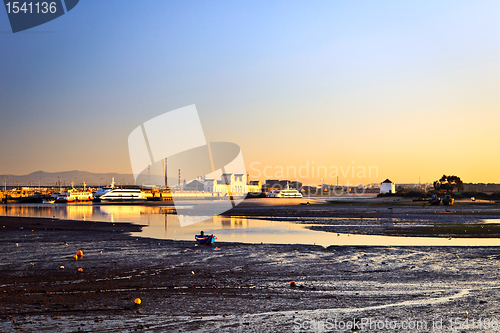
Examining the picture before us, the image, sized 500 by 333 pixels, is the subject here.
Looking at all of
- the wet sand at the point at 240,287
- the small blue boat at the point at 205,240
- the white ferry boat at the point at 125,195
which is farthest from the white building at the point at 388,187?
the small blue boat at the point at 205,240

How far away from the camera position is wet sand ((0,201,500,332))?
10711 millimetres

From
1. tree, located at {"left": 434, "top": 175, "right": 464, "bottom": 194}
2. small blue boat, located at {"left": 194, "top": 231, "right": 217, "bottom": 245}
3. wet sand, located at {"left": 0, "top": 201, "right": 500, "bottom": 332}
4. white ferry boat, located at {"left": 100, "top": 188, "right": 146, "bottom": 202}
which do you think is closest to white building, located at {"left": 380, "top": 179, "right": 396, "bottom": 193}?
tree, located at {"left": 434, "top": 175, "right": 464, "bottom": 194}

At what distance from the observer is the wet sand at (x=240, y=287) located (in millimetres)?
10711

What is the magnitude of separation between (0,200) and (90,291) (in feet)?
507

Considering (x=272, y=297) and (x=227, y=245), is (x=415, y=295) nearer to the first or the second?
(x=272, y=297)

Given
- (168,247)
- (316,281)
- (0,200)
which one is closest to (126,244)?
(168,247)

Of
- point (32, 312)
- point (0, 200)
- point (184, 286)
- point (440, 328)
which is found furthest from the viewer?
point (0, 200)

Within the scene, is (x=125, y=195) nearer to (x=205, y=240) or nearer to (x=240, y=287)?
(x=205, y=240)

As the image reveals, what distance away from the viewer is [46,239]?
29.4 meters

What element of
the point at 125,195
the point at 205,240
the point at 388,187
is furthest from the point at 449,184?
the point at 205,240

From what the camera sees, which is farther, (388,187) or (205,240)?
(388,187)

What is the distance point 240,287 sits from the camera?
14.6m

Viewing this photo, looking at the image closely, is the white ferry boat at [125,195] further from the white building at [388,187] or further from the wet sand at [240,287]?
the wet sand at [240,287]

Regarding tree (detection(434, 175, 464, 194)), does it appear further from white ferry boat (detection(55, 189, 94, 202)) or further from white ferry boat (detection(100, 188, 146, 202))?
white ferry boat (detection(55, 189, 94, 202))
